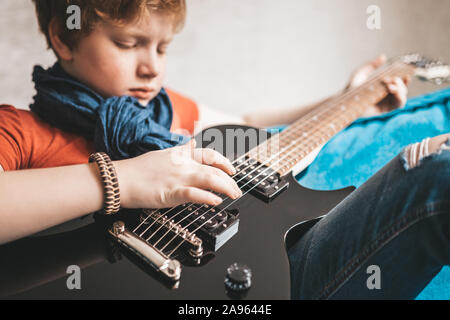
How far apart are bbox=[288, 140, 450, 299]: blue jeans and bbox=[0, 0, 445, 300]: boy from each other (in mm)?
170

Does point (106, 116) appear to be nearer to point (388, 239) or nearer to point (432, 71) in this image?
point (388, 239)

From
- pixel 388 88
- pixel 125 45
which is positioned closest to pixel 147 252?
pixel 125 45

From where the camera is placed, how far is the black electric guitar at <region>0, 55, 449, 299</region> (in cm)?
40

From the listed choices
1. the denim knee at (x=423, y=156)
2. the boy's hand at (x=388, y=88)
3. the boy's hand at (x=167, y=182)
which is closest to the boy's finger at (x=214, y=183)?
the boy's hand at (x=167, y=182)

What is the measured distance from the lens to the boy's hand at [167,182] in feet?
1.54

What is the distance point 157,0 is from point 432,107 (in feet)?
2.62

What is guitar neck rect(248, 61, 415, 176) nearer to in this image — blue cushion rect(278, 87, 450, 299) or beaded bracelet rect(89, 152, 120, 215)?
blue cushion rect(278, 87, 450, 299)

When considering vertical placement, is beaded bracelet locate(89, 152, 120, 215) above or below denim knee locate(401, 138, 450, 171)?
below

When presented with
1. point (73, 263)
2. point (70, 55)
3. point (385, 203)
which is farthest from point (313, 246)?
point (70, 55)

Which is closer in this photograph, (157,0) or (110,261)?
(110,261)

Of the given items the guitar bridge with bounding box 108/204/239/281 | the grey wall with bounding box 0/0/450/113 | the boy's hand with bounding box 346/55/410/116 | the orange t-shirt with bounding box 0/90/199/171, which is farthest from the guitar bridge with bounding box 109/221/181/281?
the grey wall with bounding box 0/0/450/113

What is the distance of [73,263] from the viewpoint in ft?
1.39

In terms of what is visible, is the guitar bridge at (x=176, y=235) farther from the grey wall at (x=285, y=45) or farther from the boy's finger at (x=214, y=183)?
the grey wall at (x=285, y=45)
